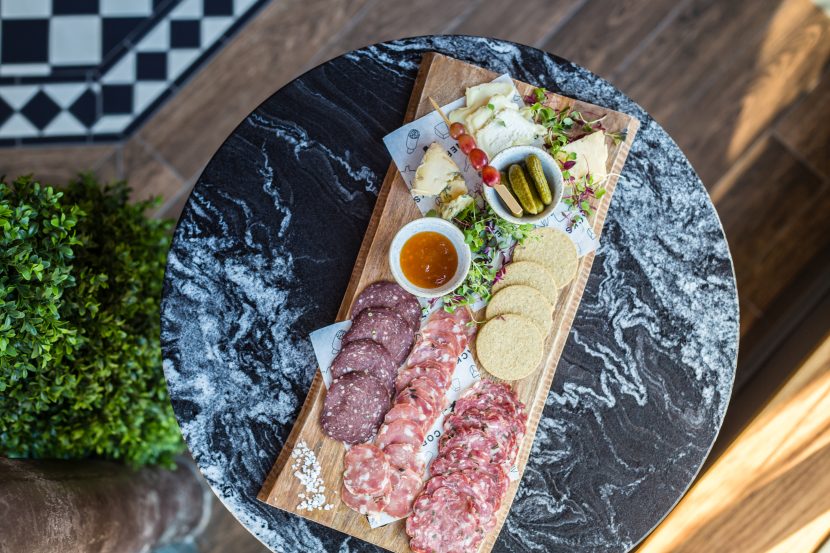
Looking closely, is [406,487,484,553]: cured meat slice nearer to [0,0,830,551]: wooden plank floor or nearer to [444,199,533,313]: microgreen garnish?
[444,199,533,313]: microgreen garnish

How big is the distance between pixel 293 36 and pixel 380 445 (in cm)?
190

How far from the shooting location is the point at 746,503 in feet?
6.35

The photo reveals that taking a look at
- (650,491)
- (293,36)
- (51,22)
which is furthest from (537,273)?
(51,22)

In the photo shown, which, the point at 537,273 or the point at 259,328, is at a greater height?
the point at 537,273

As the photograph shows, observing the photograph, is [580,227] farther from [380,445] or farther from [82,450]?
[82,450]

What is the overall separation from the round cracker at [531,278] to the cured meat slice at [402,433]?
0.43 meters

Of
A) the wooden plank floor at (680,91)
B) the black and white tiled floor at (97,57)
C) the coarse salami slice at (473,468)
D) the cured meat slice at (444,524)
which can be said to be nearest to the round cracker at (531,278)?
the coarse salami slice at (473,468)

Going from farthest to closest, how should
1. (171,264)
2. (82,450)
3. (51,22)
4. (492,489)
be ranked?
1. (51,22)
2. (82,450)
3. (171,264)
4. (492,489)

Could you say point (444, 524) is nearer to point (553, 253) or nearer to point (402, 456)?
point (402, 456)

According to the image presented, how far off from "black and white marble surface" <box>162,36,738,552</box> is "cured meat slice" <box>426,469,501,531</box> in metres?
0.13

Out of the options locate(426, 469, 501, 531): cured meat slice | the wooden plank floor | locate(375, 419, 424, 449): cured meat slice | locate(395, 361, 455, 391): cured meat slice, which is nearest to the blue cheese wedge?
locate(395, 361, 455, 391): cured meat slice

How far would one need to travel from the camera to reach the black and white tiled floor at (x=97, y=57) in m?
2.89

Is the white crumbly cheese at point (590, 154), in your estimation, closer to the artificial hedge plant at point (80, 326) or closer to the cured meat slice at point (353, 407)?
the cured meat slice at point (353, 407)

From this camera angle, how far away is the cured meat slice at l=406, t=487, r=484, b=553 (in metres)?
1.75
